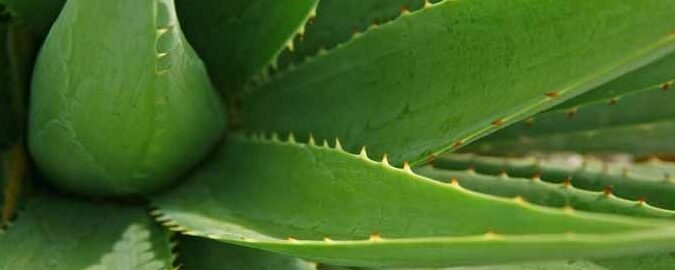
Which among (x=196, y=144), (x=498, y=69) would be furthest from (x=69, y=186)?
(x=498, y=69)

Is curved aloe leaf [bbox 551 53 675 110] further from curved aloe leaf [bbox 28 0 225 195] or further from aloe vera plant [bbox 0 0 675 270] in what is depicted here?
curved aloe leaf [bbox 28 0 225 195]

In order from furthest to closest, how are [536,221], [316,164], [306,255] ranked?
[316,164], [306,255], [536,221]

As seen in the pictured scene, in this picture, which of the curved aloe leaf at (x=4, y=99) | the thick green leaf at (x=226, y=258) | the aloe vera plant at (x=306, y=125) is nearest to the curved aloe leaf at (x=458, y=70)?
the aloe vera plant at (x=306, y=125)

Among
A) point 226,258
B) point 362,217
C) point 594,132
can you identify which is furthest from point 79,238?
point 594,132

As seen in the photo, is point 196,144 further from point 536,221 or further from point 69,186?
point 536,221

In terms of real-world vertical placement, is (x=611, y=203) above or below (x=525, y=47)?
below

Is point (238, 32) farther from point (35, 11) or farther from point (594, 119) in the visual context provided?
point (594, 119)

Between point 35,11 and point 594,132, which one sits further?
point 594,132
